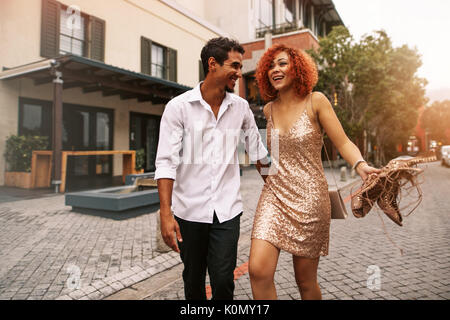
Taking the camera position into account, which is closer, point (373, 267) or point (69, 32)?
point (373, 267)

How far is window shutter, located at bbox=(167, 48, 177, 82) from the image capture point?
1463cm

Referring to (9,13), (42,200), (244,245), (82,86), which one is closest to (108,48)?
(82,86)

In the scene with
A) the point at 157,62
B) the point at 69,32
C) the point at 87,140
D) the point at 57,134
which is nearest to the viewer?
the point at 57,134

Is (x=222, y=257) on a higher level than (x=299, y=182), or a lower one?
lower

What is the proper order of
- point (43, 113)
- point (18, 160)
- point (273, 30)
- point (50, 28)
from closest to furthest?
point (18, 160)
point (50, 28)
point (43, 113)
point (273, 30)

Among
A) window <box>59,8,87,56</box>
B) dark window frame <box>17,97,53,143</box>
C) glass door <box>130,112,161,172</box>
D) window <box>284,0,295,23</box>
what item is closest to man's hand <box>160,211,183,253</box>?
dark window frame <box>17,97,53,143</box>

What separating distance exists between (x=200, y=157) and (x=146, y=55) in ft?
41.7

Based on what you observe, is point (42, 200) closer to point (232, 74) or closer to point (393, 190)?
point (232, 74)

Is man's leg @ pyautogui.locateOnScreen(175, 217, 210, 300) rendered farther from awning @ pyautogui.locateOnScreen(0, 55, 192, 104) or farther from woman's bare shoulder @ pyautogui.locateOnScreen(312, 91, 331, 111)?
awning @ pyautogui.locateOnScreen(0, 55, 192, 104)

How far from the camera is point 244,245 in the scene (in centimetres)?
450

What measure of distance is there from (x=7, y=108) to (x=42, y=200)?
3735 mm

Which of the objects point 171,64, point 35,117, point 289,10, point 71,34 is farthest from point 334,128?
point 289,10

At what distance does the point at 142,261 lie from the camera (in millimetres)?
3664

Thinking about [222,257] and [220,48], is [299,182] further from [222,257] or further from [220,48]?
[220,48]
